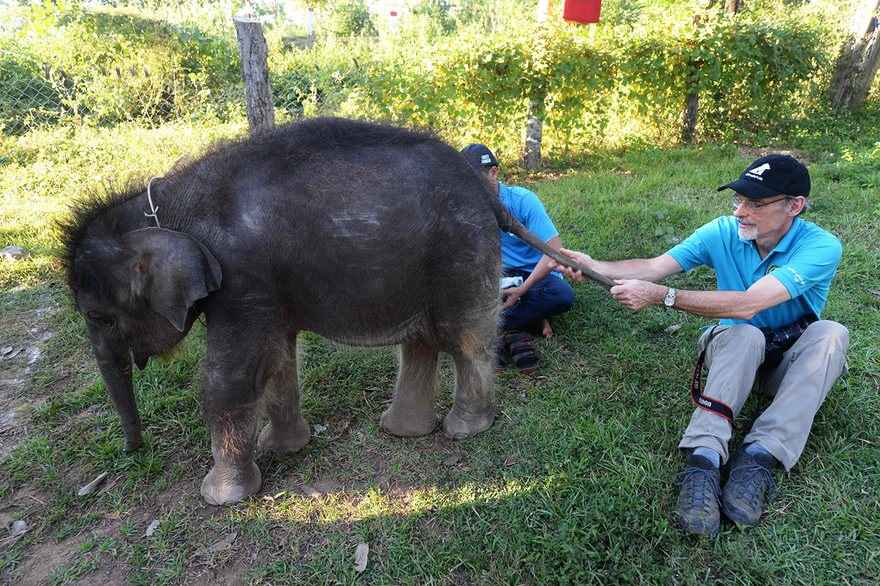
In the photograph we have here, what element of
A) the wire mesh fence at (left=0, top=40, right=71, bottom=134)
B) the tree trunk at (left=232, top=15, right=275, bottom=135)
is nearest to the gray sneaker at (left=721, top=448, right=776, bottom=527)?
the tree trunk at (left=232, top=15, right=275, bottom=135)

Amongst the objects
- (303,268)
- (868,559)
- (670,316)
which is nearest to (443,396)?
(303,268)

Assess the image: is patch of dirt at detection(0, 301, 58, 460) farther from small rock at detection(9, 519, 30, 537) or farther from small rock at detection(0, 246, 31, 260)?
small rock at detection(0, 246, 31, 260)

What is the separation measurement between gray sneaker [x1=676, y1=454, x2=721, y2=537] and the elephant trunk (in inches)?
118

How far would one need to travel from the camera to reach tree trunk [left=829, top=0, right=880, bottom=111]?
33.2ft

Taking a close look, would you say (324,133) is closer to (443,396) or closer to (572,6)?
(443,396)

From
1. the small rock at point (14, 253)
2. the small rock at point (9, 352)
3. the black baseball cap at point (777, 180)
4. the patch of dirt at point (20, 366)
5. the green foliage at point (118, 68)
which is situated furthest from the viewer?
the green foliage at point (118, 68)

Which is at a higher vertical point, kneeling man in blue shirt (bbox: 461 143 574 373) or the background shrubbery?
the background shrubbery

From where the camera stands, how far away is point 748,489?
2836 millimetres

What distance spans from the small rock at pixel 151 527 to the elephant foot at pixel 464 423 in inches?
66.3

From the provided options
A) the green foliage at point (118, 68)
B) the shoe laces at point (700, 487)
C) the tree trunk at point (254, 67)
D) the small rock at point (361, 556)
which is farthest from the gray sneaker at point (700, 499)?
the green foliage at point (118, 68)

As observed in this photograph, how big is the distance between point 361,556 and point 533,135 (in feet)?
22.5

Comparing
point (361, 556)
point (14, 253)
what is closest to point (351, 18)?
point (14, 253)

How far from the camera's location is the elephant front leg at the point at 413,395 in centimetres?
352

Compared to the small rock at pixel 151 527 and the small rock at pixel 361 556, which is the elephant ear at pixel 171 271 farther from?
the small rock at pixel 361 556
